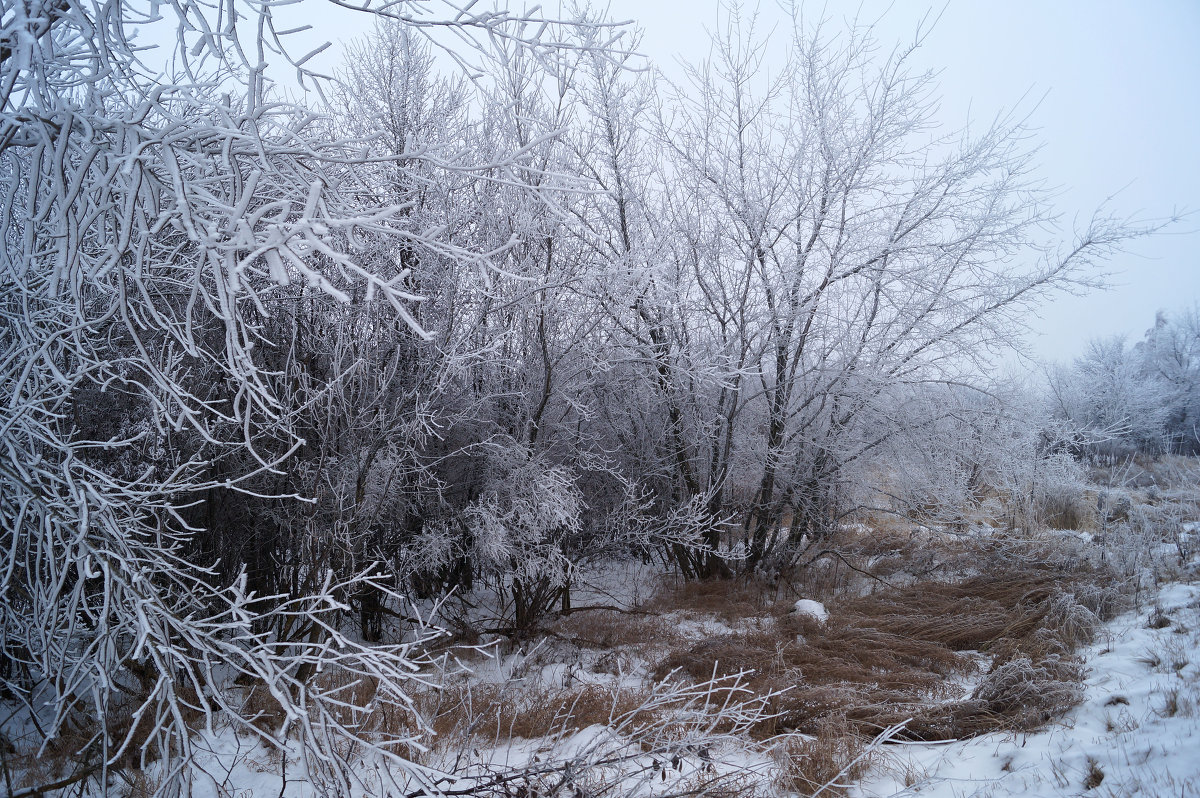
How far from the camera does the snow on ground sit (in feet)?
8.95

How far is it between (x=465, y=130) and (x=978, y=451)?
720 cm

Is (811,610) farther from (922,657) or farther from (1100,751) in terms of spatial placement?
(1100,751)

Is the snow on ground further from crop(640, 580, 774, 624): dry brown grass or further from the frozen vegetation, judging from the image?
crop(640, 580, 774, 624): dry brown grass

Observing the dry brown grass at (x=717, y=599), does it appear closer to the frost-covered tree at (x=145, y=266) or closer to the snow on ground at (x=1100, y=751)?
the snow on ground at (x=1100, y=751)

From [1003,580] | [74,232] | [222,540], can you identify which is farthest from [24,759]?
[1003,580]

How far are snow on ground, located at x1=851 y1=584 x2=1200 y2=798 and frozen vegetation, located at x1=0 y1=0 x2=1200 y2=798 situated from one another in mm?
31

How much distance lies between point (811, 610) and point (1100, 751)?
3824mm

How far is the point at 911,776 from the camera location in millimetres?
3422

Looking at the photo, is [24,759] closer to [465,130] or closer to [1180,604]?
[465,130]

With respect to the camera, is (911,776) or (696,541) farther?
(696,541)

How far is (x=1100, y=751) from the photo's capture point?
3.06 meters

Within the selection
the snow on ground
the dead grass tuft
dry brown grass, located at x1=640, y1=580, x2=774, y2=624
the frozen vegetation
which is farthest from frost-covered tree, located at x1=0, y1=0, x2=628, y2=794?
dry brown grass, located at x1=640, y1=580, x2=774, y2=624

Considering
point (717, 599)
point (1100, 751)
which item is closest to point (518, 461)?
point (717, 599)

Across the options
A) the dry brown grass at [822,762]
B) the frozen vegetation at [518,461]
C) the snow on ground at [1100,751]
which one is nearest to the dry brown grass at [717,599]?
the frozen vegetation at [518,461]
